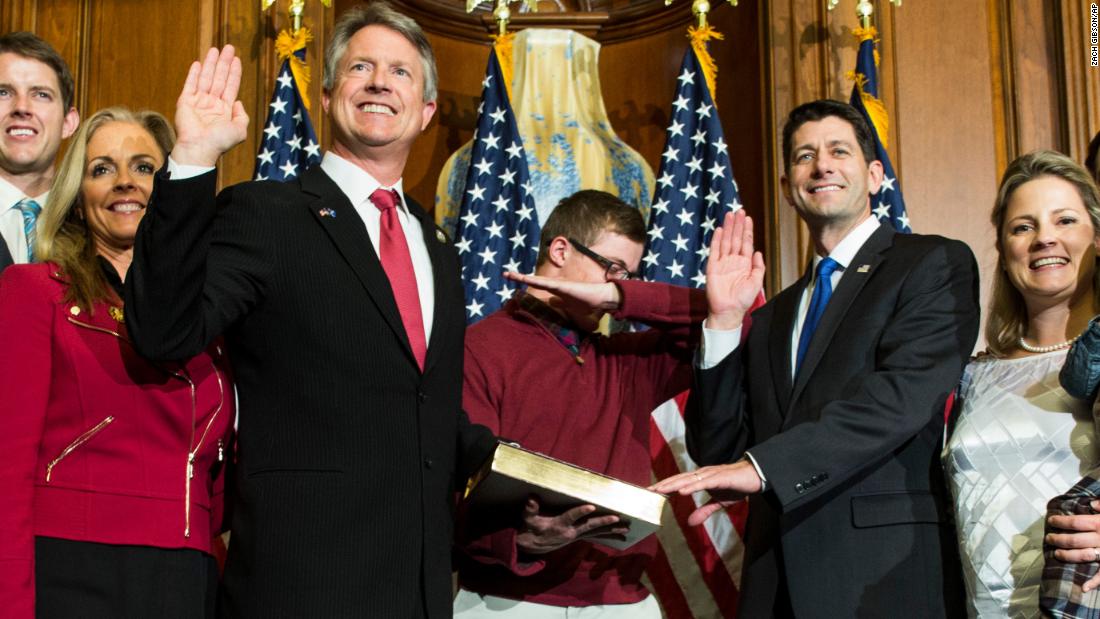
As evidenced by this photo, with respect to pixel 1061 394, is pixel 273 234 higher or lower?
higher

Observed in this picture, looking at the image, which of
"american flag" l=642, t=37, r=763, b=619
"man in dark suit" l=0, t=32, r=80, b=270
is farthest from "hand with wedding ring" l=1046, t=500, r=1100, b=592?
"american flag" l=642, t=37, r=763, b=619

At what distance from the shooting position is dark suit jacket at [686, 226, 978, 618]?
2.39 m

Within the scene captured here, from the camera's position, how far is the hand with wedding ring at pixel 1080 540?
6.92 ft

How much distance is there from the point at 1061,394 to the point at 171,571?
1.88 m

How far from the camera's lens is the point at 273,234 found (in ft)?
6.89

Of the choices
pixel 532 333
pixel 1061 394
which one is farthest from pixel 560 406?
pixel 1061 394

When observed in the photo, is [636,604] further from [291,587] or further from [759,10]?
[759,10]

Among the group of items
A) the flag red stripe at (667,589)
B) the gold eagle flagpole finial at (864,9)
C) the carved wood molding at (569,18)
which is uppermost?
the carved wood molding at (569,18)

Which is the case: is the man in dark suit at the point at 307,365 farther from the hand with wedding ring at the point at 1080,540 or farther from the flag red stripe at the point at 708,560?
the flag red stripe at the point at 708,560

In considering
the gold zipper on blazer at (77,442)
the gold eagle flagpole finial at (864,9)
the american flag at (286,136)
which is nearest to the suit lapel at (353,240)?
the gold zipper on blazer at (77,442)

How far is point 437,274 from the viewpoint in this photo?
233 centimetres

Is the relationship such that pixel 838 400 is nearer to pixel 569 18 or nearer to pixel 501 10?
pixel 501 10

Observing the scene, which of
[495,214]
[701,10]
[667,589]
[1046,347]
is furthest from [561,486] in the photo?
[701,10]

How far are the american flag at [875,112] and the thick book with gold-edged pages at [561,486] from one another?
263 cm
